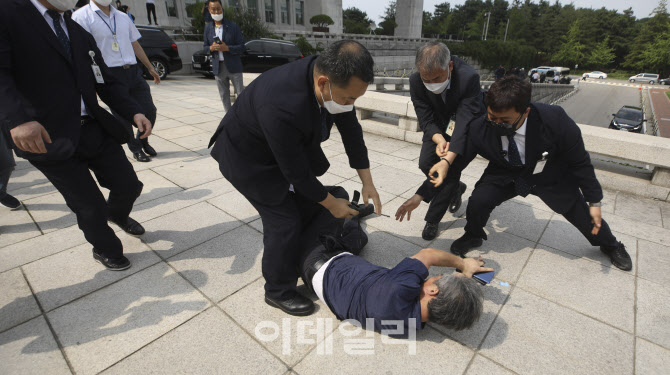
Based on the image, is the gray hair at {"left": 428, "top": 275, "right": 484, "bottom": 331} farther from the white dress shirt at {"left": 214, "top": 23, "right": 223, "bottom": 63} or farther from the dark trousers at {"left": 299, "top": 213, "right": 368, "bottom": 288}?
the white dress shirt at {"left": 214, "top": 23, "right": 223, "bottom": 63}

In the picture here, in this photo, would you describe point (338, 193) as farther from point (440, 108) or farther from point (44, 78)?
point (44, 78)

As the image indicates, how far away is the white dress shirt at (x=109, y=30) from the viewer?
3.46 metres

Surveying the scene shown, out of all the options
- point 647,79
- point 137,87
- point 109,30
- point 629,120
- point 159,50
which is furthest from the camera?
point 647,79

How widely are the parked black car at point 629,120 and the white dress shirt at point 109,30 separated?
Answer: 20947 mm

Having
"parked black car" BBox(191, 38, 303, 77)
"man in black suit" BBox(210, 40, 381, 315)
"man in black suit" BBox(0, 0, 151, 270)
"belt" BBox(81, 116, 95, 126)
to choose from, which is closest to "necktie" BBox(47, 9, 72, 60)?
"man in black suit" BBox(0, 0, 151, 270)

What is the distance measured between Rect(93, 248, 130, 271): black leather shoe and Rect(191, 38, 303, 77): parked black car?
11.5m

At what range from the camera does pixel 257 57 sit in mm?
12789

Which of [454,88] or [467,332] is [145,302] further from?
[454,88]

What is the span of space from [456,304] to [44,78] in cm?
259

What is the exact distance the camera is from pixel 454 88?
2.82 metres

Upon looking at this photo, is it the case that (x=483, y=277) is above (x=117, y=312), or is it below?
above

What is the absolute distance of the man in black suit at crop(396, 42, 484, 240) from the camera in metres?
2.56

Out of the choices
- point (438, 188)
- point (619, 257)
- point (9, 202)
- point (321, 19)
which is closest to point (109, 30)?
point (9, 202)

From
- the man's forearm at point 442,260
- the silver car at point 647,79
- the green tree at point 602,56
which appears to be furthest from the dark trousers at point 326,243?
the green tree at point 602,56
